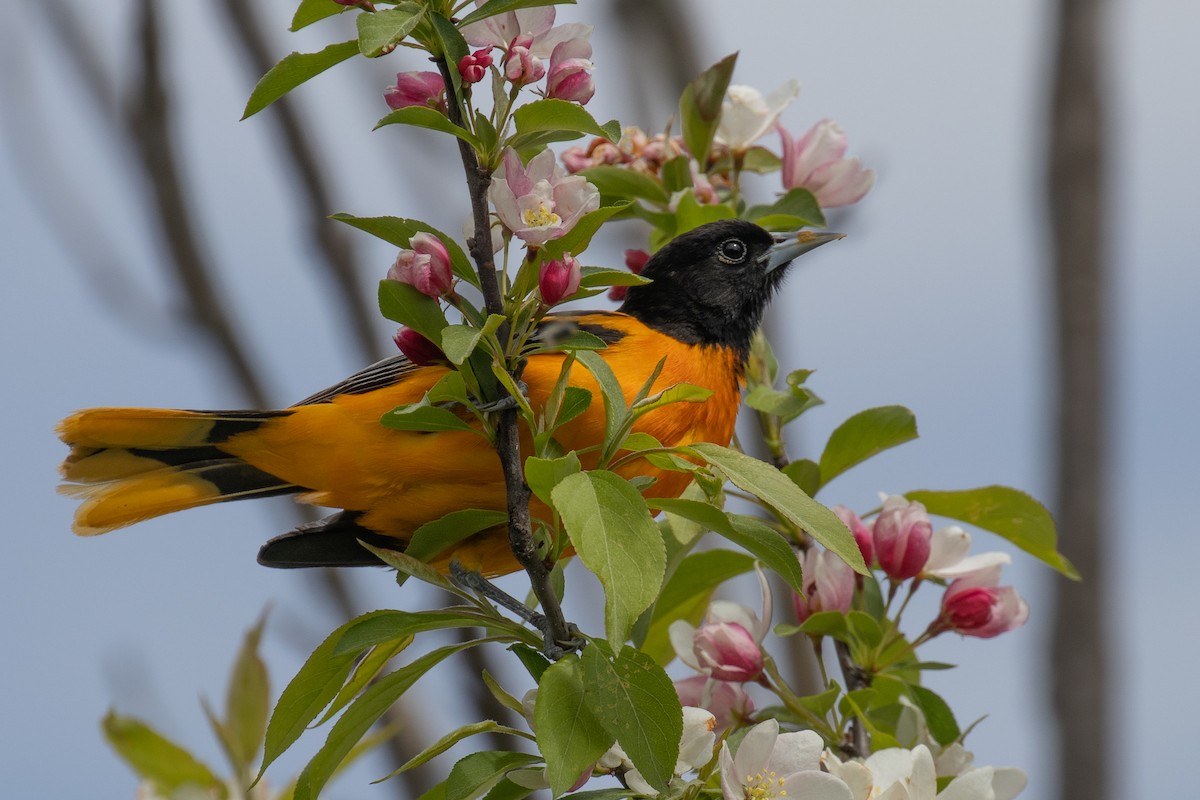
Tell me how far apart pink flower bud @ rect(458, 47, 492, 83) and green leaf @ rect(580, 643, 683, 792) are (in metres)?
0.80

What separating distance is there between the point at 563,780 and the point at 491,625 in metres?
0.36

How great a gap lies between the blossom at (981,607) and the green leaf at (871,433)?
303mm

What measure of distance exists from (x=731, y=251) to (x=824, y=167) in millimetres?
664

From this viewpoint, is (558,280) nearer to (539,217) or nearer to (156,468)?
(539,217)

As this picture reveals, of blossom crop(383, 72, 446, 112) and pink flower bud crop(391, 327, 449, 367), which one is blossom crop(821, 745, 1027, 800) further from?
blossom crop(383, 72, 446, 112)

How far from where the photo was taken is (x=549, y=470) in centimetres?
178

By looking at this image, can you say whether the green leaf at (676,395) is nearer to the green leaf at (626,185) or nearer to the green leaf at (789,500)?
→ the green leaf at (789,500)

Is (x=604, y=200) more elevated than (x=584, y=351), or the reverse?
(x=604, y=200)

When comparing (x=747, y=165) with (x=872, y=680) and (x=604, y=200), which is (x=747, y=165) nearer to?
(x=604, y=200)

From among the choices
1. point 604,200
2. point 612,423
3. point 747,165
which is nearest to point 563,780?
point 612,423

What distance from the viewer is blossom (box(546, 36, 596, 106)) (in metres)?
1.97

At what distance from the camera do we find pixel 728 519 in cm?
190

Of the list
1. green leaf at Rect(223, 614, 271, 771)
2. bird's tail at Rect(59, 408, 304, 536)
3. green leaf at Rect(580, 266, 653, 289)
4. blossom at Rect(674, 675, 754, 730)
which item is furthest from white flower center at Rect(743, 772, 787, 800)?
bird's tail at Rect(59, 408, 304, 536)

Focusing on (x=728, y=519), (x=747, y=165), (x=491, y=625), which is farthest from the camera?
(x=747, y=165)
